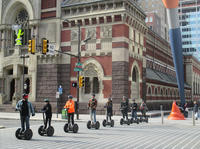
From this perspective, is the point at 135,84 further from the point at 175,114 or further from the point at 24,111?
the point at 24,111

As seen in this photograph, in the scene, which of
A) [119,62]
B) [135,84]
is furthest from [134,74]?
[119,62]

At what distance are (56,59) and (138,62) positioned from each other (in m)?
10.3

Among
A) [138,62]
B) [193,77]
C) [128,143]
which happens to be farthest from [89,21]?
[193,77]

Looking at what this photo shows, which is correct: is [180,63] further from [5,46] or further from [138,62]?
[5,46]

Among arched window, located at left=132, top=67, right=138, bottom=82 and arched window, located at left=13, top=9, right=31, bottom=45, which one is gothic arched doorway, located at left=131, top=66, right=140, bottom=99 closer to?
arched window, located at left=132, top=67, right=138, bottom=82

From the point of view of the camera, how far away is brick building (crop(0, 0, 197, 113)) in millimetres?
30984

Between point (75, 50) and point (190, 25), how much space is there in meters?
104

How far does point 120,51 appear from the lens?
30609 mm

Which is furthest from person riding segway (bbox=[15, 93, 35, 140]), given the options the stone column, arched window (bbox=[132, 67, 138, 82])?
arched window (bbox=[132, 67, 138, 82])

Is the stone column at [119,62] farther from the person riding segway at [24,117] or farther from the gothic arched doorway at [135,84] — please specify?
the person riding segway at [24,117]

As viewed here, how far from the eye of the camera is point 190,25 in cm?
12456

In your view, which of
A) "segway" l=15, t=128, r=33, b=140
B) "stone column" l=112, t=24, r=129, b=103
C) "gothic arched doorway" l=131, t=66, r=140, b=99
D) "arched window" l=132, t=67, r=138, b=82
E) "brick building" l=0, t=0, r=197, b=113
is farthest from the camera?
"arched window" l=132, t=67, r=138, b=82

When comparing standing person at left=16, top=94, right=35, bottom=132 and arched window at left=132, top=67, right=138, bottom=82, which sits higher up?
arched window at left=132, top=67, right=138, bottom=82

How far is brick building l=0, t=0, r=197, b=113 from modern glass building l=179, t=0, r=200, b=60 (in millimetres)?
91757
